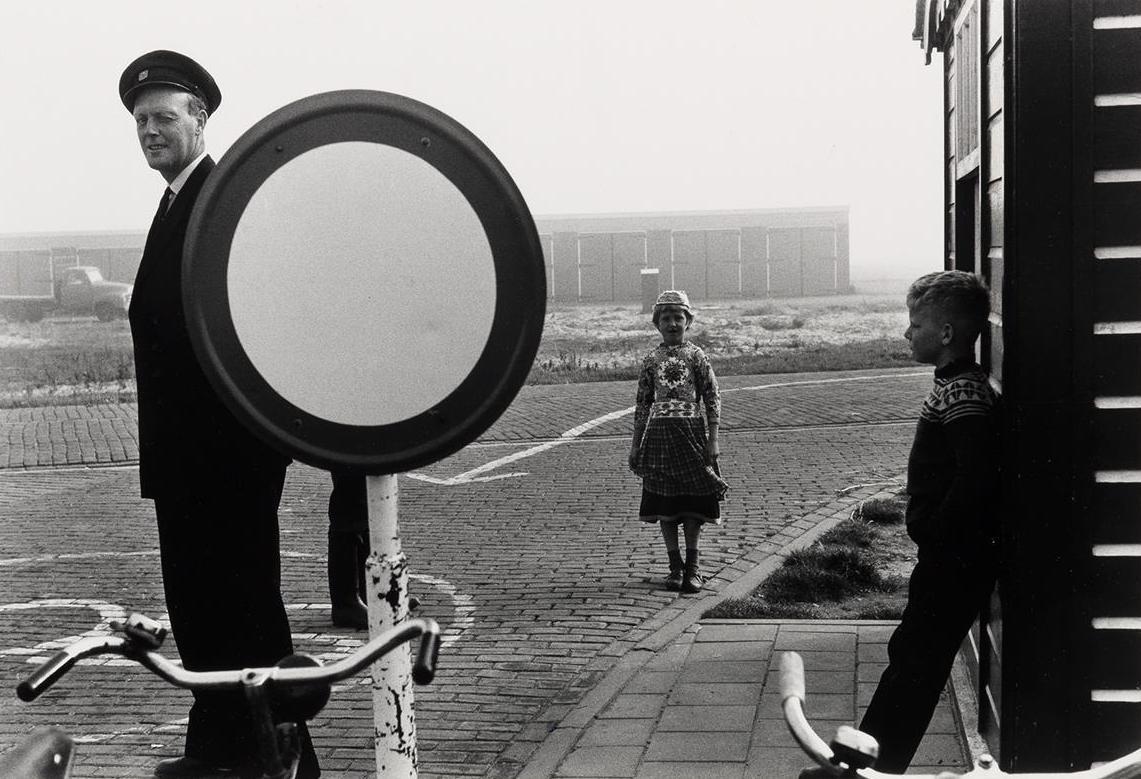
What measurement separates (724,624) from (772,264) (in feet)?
131

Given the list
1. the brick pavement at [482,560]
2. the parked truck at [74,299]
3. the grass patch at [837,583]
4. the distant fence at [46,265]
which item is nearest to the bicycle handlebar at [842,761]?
the brick pavement at [482,560]

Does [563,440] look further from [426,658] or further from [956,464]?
[426,658]

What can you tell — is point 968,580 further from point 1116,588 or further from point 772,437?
point 772,437

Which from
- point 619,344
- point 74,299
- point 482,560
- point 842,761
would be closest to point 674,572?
point 482,560

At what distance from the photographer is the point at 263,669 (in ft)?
6.03

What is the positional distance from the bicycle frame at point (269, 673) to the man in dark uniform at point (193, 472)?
5.48 feet

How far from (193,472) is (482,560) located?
4.77 metres

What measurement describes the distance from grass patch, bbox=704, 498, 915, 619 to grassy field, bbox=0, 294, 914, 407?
21.0 feet

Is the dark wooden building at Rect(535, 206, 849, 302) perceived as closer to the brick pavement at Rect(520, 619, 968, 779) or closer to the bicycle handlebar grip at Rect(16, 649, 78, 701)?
the brick pavement at Rect(520, 619, 968, 779)

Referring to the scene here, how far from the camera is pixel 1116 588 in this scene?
325 cm

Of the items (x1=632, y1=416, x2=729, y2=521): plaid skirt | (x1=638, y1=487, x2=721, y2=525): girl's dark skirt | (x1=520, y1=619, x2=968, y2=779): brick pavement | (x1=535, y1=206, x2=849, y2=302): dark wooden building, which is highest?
(x1=535, y1=206, x2=849, y2=302): dark wooden building

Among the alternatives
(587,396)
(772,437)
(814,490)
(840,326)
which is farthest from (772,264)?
(814,490)

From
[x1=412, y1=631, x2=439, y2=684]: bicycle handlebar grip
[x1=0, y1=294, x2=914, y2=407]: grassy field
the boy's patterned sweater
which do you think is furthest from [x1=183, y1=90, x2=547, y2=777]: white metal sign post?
[x1=0, y1=294, x2=914, y2=407]: grassy field

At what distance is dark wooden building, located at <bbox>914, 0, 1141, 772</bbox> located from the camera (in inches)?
125
